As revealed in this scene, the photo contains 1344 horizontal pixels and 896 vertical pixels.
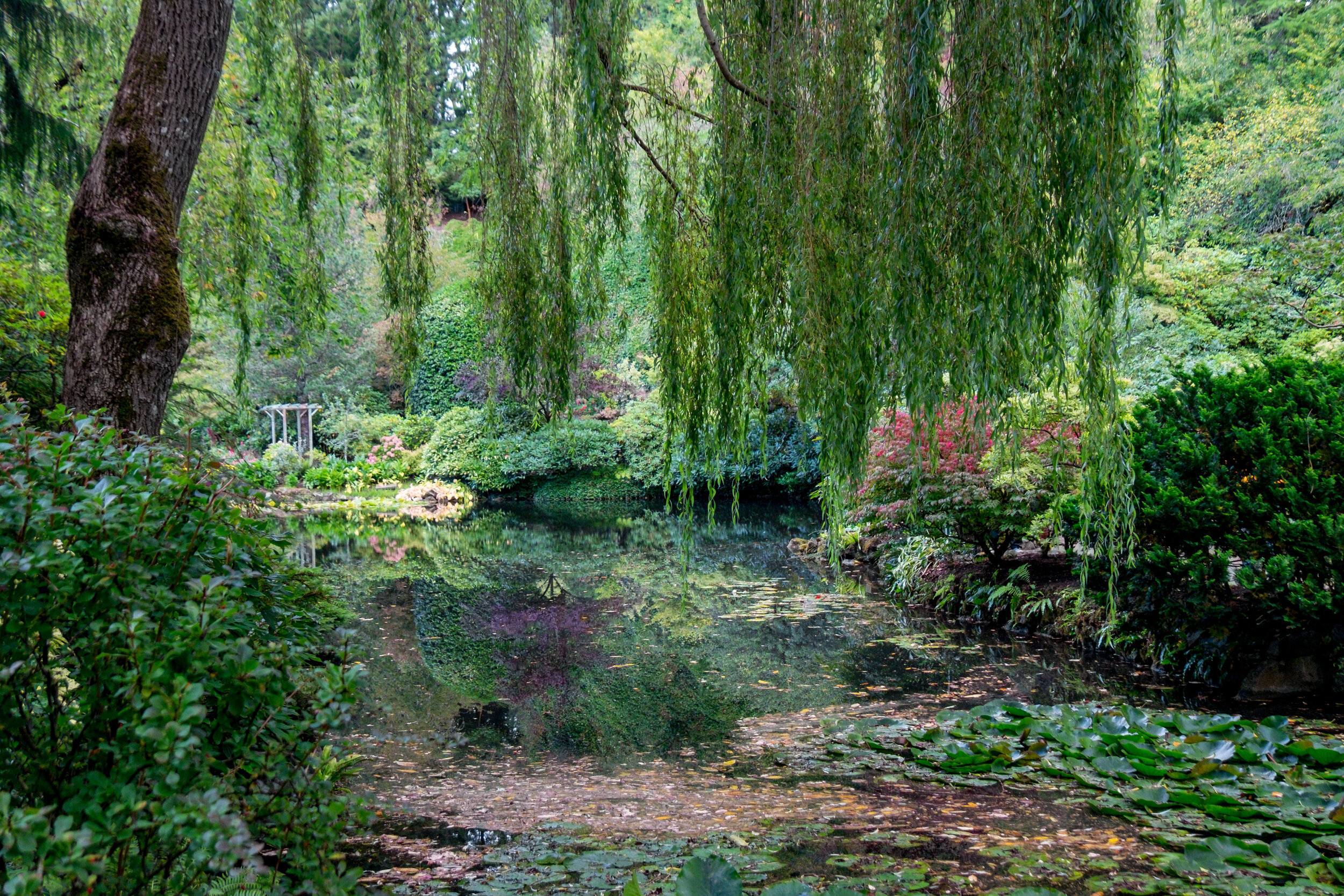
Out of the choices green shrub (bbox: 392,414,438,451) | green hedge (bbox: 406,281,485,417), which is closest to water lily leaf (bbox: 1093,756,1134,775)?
green shrub (bbox: 392,414,438,451)

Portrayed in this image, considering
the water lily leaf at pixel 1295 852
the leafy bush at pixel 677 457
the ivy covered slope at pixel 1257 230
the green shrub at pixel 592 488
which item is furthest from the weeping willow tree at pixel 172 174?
the green shrub at pixel 592 488

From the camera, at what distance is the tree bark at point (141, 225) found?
3416mm

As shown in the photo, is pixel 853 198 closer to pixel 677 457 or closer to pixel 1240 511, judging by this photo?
pixel 1240 511

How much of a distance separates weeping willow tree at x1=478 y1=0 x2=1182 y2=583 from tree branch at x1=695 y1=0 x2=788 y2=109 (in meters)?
0.02

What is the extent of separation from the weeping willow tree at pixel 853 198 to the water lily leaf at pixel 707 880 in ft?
5.30

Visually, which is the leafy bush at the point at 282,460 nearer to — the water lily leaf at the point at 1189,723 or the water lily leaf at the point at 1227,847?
the water lily leaf at the point at 1189,723

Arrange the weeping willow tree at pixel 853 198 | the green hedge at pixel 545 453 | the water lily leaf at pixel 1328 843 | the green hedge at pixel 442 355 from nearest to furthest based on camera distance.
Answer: the water lily leaf at pixel 1328 843
the weeping willow tree at pixel 853 198
the green hedge at pixel 545 453
the green hedge at pixel 442 355

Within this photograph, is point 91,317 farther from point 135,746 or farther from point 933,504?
point 933,504

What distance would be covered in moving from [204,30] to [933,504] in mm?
6096

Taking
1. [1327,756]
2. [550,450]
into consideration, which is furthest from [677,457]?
[1327,756]

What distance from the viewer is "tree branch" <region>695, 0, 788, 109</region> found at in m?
3.34

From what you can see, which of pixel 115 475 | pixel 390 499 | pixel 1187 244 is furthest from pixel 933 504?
pixel 390 499

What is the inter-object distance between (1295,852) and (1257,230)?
1390 centimetres

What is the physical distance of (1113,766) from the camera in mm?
3008
